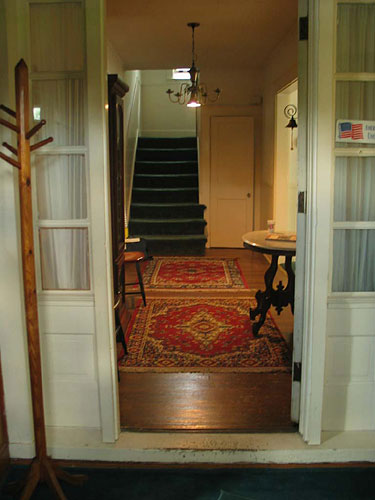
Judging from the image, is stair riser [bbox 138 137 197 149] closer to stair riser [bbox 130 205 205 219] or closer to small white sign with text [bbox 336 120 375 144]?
stair riser [bbox 130 205 205 219]

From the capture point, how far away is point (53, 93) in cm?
233

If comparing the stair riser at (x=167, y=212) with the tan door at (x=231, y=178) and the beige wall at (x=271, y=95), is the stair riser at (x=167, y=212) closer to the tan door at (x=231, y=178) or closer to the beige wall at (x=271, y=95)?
the tan door at (x=231, y=178)

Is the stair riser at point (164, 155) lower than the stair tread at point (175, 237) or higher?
higher

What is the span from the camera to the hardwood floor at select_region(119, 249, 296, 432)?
267 centimetres

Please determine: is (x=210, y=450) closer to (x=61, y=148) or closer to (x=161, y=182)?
(x=61, y=148)

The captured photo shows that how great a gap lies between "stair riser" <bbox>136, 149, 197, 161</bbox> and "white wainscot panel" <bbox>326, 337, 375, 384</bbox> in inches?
291

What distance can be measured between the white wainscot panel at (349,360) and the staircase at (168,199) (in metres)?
5.07

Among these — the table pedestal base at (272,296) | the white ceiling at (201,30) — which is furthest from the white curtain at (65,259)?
the white ceiling at (201,30)

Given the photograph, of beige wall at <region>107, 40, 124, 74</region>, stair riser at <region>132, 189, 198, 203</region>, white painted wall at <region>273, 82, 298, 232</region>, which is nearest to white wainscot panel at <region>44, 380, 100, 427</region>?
white painted wall at <region>273, 82, 298, 232</region>

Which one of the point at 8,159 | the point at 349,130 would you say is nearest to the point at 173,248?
the point at 349,130

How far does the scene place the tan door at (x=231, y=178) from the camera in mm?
7871

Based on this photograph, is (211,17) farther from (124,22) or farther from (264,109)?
(264,109)

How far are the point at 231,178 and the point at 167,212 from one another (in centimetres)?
119

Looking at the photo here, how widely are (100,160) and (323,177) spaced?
105cm
